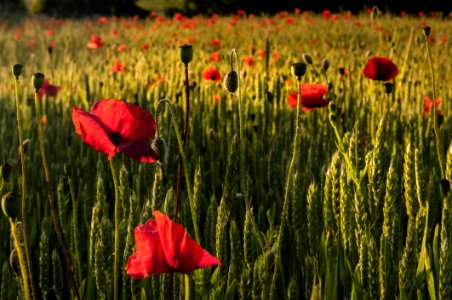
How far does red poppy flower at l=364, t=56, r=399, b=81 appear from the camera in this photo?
207cm

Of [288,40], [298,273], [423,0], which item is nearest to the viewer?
[298,273]

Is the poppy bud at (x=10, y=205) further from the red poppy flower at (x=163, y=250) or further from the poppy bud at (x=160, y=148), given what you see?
the poppy bud at (x=160, y=148)

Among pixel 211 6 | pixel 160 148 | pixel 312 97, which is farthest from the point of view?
pixel 211 6

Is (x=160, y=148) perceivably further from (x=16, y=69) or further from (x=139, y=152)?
(x=16, y=69)

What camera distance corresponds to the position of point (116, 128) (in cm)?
92

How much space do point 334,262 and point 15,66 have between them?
23.3 inches

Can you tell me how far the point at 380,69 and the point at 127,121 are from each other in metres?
1.35

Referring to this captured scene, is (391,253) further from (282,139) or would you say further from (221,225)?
(282,139)

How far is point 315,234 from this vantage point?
1.04 m

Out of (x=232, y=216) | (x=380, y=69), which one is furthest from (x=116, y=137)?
(x=380, y=69)

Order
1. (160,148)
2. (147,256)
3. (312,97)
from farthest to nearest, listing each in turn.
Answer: (312,97) → (160,148) → (147,256)

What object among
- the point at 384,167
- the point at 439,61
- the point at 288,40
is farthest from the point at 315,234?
the point at 288,40

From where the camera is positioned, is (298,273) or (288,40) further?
(288,40)

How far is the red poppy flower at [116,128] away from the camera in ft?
2.89
